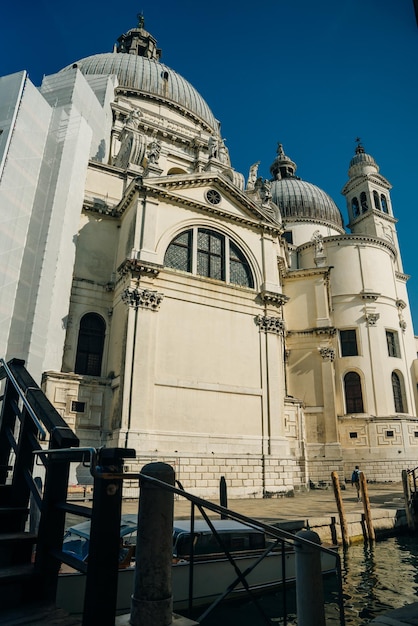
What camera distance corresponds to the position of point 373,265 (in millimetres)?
29281

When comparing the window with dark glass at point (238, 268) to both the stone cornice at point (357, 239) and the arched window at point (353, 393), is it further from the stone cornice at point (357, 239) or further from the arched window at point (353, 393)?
the stone cornice at point (357, 239)

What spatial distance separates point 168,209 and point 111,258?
11.2 ft

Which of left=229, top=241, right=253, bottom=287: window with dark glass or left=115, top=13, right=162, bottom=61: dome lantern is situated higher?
left=115, top=13, right=162, bottom=61: dome lantern

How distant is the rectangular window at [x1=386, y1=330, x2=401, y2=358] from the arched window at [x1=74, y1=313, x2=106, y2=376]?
18.8 meters

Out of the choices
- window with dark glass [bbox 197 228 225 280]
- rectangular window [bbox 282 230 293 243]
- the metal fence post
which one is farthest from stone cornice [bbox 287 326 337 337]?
the metal fence post

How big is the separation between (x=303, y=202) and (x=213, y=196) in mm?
19091

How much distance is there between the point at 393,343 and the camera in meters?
28.2

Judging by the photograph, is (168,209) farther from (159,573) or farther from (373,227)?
(373,227)

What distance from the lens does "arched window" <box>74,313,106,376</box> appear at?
17234mm

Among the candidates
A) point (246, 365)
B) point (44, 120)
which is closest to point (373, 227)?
point (246, 365)

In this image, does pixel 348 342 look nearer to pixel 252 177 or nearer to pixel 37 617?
pixel 252 177

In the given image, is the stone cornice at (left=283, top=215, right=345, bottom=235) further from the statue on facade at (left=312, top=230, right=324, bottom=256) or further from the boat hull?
the boat hull

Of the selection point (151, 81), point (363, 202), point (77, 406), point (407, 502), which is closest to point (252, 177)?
point (151, 81)

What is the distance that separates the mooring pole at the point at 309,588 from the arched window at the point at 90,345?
14.7 m
